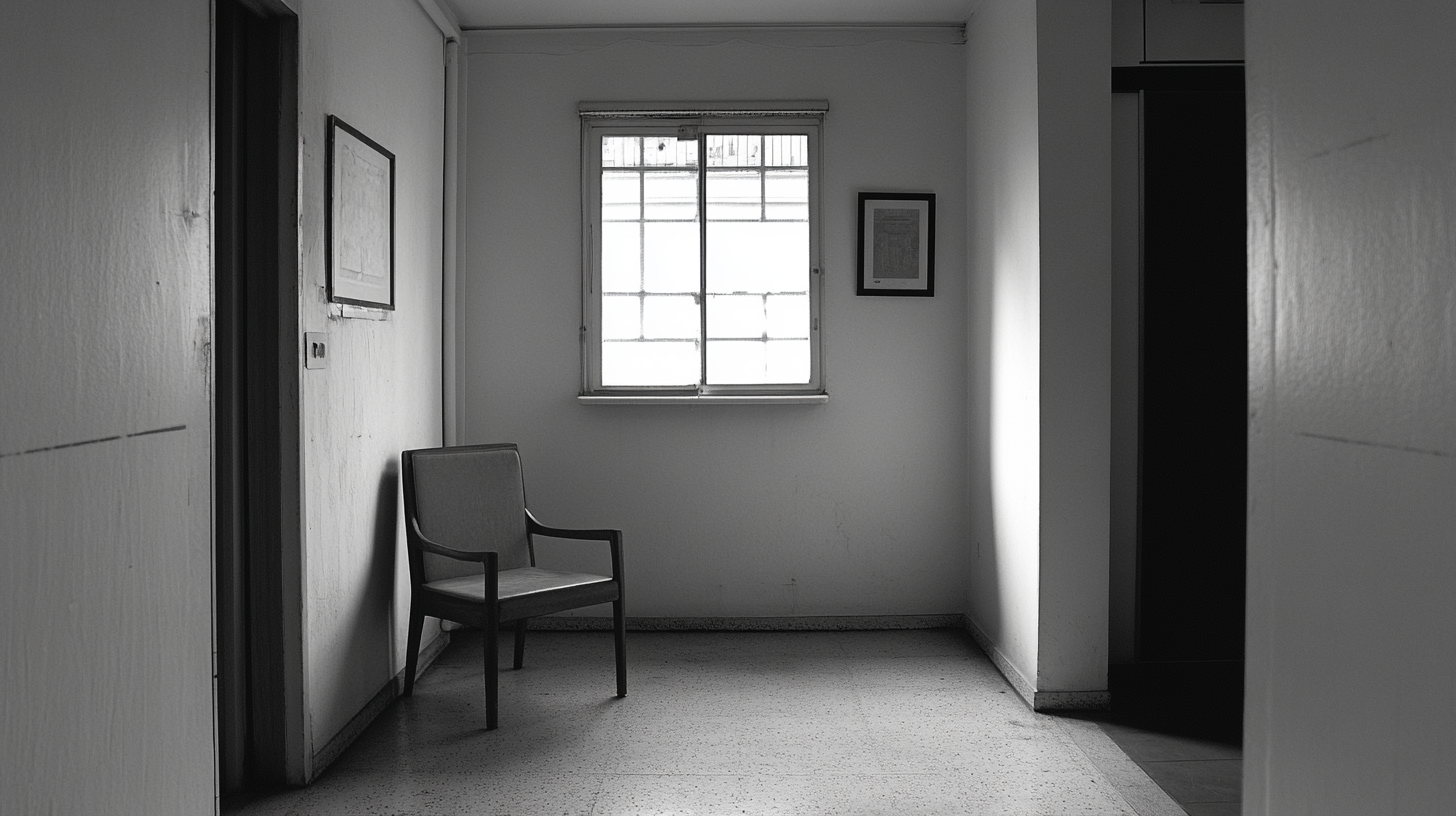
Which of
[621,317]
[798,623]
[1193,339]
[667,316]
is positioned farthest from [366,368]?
[1193,339]

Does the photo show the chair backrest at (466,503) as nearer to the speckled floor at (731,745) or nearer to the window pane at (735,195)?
the speckled floor at (731,745)

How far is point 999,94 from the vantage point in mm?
4246

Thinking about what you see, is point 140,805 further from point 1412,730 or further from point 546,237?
point 546,237

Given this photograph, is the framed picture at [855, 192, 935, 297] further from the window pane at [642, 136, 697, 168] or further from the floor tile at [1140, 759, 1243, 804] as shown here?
the floor tile at [1140, 759, 1243, 804]

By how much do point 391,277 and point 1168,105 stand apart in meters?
3.13

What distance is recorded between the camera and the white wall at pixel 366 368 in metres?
3.16

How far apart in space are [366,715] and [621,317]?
214cm

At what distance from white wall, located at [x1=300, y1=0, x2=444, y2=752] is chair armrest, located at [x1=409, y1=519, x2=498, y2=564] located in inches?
5.1

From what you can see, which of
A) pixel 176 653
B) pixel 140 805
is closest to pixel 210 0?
pixel 176 653

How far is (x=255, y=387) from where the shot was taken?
3006 mm

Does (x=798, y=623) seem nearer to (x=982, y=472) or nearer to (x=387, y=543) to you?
(x=982, y=472)

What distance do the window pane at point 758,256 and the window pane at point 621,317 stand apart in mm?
376

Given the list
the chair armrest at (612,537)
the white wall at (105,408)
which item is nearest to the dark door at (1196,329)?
the chair armrest at (612,537)

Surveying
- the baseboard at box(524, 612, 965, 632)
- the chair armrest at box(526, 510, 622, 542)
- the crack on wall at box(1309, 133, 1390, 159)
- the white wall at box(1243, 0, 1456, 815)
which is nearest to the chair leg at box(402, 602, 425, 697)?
the chair armrest at box(526, 510, 622, 542)
